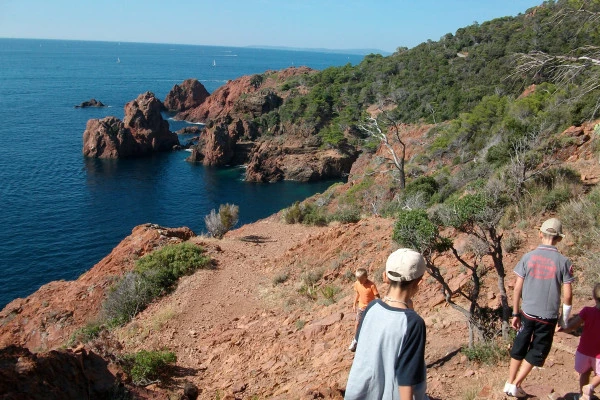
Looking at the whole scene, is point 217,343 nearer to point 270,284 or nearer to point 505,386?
point 270,284

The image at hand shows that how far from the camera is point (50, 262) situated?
1150 inches

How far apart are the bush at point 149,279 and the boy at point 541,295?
33.2 ft

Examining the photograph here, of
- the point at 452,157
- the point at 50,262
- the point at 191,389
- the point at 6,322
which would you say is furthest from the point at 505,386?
the point at 50,262

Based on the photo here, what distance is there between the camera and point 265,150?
53562mm

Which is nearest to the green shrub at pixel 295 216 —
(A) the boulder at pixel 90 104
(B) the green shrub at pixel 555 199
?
(B) the green shrub at pixel 555 199

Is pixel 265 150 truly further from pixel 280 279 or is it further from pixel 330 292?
pixel 330 292

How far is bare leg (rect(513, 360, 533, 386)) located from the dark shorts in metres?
0.04

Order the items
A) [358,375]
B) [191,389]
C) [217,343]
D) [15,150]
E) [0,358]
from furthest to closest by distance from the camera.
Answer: [15,150], [217,343], [191,389], [0,358], [358,375]

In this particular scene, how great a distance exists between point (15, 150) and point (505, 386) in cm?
Answer: 6172

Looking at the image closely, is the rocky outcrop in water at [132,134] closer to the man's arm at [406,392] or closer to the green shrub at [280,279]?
the green shrub at [280,279]

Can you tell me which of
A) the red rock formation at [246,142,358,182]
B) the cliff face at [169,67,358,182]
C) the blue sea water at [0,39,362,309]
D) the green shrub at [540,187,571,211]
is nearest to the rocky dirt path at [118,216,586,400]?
the green shrub at [540,187,571,211]

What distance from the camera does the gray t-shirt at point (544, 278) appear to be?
4.11m

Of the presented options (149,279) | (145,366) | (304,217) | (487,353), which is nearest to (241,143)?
(304,217)

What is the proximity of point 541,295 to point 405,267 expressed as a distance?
217cm
